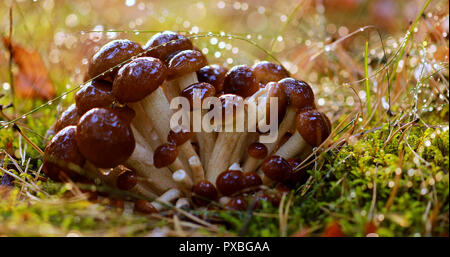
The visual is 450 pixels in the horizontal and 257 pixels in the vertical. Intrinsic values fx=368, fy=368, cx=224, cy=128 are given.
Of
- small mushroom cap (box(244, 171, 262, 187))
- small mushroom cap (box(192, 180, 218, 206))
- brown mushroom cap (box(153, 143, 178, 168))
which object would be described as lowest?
small mushroom cap (box(192, 180, 218, 206))

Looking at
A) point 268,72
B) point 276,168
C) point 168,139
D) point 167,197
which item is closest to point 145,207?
point 167,197

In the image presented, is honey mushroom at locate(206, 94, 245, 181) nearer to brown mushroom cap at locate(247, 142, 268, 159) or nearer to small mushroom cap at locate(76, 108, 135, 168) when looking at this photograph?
brown mushroom cap at locate(247, 142, 268, 159)

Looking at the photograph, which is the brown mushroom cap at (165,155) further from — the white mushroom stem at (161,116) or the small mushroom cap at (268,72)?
the small mushroom cap at (268,72)

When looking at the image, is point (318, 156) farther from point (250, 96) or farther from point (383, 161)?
point (250, 96)

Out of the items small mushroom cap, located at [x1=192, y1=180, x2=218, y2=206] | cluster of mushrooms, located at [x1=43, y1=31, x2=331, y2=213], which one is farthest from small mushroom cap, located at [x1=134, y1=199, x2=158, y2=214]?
small mushroom cap, located at [x1=192, y1=180, x2=218, y2=206]
